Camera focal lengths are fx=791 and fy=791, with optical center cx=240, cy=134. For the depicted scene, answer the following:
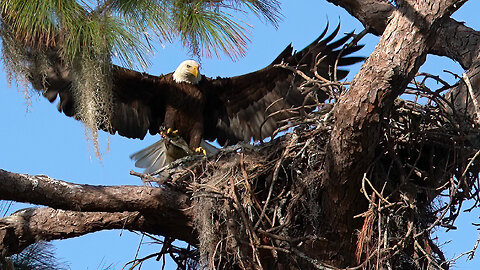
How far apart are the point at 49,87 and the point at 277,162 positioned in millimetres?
2140

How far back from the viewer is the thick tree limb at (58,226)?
4.33m

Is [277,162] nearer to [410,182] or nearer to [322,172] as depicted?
[322,172]

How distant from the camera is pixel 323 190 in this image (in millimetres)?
3988

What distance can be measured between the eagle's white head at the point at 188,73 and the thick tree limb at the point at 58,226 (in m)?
1.67

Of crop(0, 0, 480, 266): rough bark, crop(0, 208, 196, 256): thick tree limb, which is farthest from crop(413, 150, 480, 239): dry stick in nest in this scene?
crop(0, 208, 196, 256): thick tree limb

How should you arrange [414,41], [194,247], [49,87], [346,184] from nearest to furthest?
[414,41], [346,184], [194,247], [49,87]

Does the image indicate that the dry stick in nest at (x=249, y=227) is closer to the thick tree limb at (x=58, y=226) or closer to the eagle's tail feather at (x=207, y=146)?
the thick tree limb at (x=58, y=226)

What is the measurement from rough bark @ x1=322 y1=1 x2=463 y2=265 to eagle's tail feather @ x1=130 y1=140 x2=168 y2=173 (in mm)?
2310

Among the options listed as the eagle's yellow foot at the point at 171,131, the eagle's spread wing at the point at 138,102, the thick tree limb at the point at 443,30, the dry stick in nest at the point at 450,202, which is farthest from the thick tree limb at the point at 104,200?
the thick tree limb at the point at 443,30

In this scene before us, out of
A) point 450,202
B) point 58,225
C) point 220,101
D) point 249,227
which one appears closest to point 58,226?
point 58,225

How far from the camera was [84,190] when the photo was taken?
400 centimetres

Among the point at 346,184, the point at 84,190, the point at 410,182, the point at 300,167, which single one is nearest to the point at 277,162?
the point at 300,167

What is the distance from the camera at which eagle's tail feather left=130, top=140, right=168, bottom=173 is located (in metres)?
5.91

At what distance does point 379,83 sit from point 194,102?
2.49 metres
